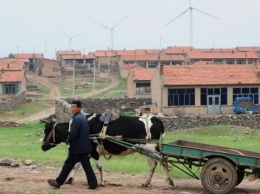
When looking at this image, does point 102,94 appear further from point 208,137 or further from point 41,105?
point 208,137

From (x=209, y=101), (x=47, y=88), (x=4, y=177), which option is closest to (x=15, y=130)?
(x=209, y=101)

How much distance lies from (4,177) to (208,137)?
1930cm

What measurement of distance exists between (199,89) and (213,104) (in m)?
1.74

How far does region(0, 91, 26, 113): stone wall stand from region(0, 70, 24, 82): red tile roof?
9.29 feet

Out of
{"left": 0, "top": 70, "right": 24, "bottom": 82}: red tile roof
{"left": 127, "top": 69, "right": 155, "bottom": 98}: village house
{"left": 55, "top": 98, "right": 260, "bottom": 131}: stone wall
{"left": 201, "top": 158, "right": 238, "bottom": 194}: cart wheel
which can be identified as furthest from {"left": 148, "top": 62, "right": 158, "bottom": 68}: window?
{"left": 201, "top": 158, "right": 238, "bottom": 194}: cart wheel

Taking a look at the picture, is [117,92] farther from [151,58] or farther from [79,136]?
[79,136]

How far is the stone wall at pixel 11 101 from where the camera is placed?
178ft

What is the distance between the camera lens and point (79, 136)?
1205cm

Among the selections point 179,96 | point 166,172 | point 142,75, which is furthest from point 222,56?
point 166,172

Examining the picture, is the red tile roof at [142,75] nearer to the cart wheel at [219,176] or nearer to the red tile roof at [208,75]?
the red tile roof at [208,75]

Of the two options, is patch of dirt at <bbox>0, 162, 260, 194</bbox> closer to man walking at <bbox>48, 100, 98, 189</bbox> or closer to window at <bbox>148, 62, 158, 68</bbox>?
man walking at <bbox>48, 100, 98, 189</bbox>

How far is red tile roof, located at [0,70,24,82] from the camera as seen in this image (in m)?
64.1

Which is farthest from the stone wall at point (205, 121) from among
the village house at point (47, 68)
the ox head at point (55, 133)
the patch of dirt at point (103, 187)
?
the village house at point (47, 68)

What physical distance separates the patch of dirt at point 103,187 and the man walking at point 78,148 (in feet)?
0.63
